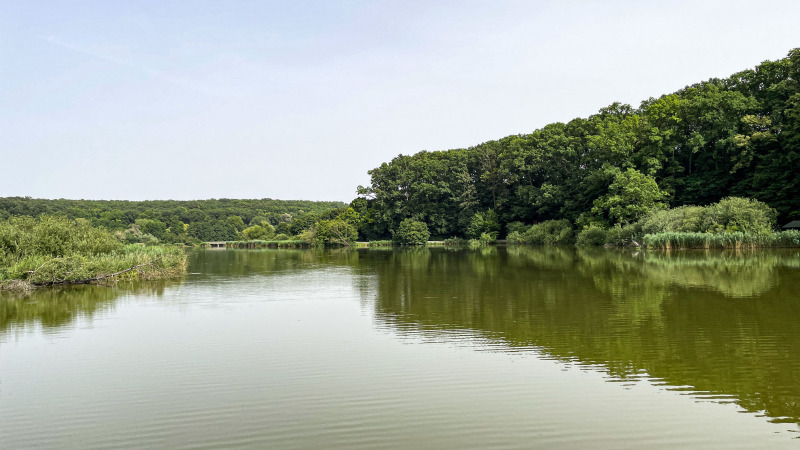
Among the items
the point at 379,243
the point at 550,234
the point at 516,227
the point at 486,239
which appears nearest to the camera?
the point at 550,234

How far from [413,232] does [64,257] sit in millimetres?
56159

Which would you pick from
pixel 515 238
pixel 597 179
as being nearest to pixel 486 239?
pixel 515 238

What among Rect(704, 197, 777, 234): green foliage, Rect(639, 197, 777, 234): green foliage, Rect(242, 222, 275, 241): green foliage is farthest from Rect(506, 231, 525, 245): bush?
Rect(242, 222, 275, 241): green foliage

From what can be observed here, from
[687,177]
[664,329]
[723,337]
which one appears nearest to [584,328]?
[664,329]

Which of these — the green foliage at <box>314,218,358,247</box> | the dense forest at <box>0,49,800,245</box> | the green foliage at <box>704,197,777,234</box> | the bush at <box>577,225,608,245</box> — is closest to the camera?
the green foliage at <box>704,197,777,234</box>

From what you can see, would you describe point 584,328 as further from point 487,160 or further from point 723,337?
point 487,160

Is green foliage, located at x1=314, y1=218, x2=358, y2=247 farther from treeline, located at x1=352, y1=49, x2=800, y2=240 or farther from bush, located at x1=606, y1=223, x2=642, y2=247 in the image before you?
bush, located at x1=606, y1=223, x2=642, y2=247

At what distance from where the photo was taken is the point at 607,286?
1783cm

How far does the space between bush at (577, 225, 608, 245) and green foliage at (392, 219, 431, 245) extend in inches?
1004

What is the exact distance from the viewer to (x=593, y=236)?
173ft

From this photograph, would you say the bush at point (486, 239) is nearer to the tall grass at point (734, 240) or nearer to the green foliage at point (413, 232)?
the green foliage at point (413, 232)

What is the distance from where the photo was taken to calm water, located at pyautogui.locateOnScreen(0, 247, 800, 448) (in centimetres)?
553

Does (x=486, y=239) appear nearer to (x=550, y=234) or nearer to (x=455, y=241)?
(x=455, y=241)

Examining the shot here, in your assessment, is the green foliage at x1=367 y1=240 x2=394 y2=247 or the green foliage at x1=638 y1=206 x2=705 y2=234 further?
the green foliage at x1=367 y1=240 x2=394 y2=247
